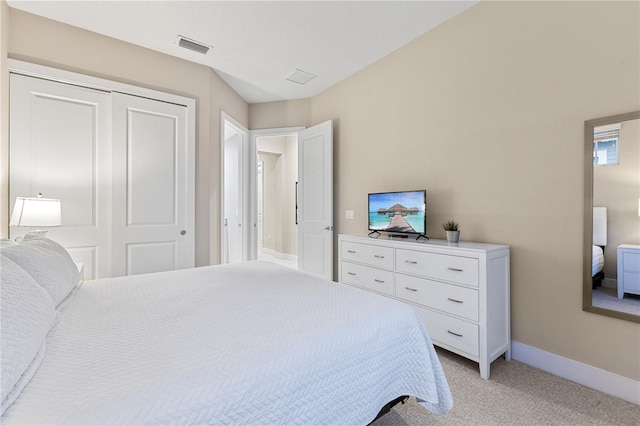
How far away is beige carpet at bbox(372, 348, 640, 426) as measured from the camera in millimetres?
1548

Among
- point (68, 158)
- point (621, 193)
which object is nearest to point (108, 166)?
point (68, 158)

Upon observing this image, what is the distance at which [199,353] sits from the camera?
89cm

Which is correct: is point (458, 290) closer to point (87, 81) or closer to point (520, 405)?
point (520, 405)

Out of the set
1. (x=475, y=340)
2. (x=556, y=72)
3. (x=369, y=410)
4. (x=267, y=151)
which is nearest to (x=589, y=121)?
(x=556, y=72)

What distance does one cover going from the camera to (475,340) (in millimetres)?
1998

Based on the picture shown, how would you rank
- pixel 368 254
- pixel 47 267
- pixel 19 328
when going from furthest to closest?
pixel 368 254, pixel 47 267, pixel 19 328

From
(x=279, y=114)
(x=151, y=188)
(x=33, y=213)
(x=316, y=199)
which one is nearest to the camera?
(x=33, y=213)

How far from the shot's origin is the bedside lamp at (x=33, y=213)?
2.05m

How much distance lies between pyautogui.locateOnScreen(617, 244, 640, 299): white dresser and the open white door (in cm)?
269

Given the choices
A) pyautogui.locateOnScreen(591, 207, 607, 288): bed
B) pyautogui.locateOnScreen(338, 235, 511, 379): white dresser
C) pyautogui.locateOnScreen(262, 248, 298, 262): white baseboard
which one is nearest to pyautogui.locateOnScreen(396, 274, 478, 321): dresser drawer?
pyautogui.locateOnScreen(338, 235, 511, 379): white dresser

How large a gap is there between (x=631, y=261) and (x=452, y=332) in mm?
1159

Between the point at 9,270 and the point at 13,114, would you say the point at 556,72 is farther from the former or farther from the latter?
the point at 13,114

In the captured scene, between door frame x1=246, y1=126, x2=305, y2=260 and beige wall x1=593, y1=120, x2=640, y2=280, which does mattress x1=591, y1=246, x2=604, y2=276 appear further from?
door frame x1=246, y1=126, x2=305, y2=260

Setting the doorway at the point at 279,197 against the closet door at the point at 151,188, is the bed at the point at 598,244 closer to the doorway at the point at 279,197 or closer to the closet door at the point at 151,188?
the closet door at the point at 151,188
